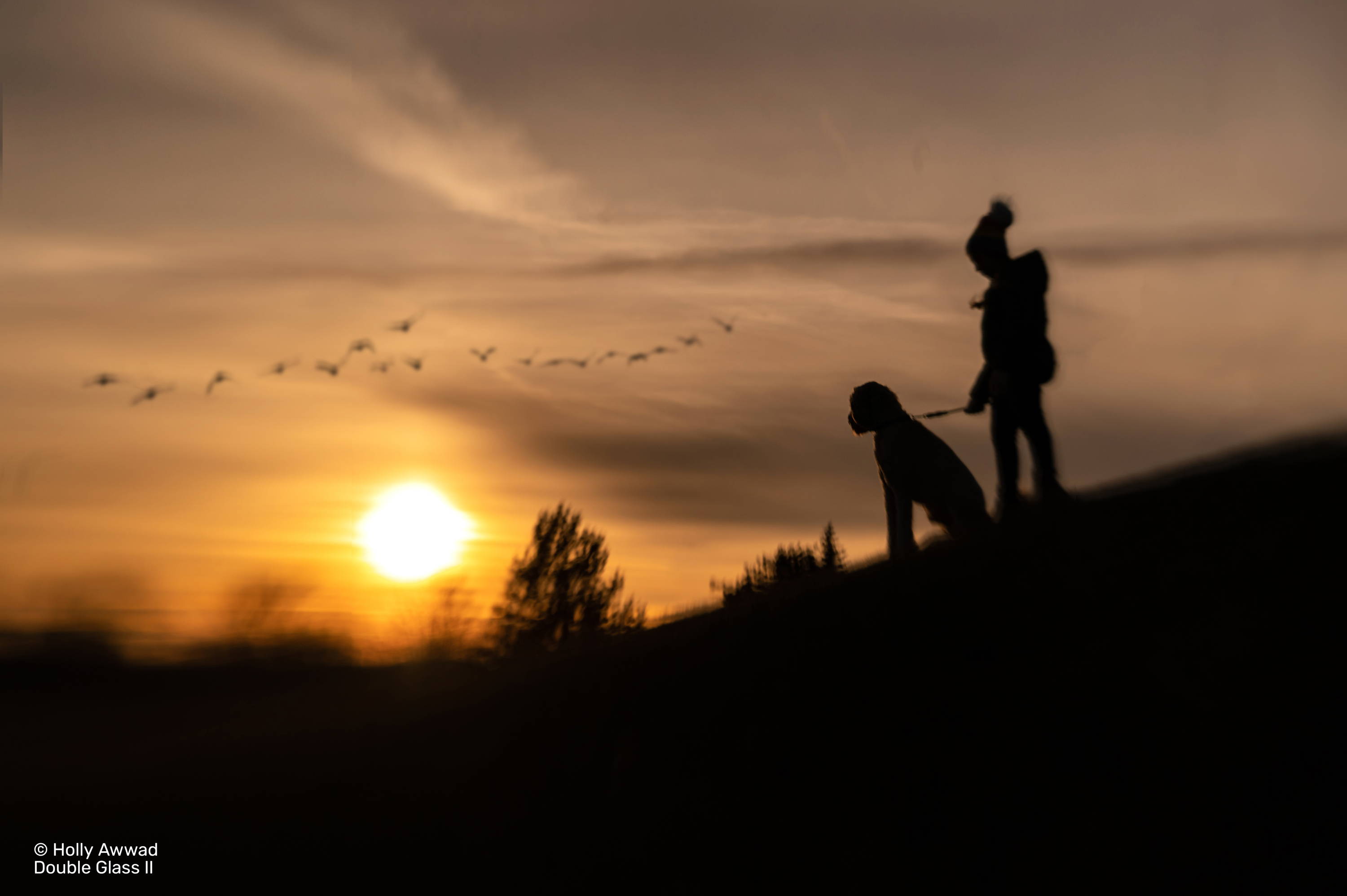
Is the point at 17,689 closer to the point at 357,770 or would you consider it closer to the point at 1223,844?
the point at 357,770

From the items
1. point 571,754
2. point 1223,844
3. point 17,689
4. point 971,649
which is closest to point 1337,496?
point 971,649

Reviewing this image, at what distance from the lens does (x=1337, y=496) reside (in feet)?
21.4

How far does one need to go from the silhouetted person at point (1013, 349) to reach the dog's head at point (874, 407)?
0.94 meters

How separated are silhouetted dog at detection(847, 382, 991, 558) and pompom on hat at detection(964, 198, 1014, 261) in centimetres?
168

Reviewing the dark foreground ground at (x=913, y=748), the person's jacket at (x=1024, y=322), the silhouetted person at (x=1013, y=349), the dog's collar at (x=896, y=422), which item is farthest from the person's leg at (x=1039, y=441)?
the dog's collar at (x=896, y=422)

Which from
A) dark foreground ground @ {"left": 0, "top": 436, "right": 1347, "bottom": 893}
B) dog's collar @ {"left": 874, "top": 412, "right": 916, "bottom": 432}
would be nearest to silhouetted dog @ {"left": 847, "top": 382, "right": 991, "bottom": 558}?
dog's collar @ {"left": 874, "top": 412, "right": 916, "bottom": 432}

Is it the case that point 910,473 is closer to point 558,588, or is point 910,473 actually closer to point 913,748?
point 913,748

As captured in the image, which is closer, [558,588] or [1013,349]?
[1013,349]

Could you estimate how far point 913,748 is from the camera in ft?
18.2

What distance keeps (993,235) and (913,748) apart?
5.11 m

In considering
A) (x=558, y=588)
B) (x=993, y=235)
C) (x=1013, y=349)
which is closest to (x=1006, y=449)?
A: (x=1013, y=349)

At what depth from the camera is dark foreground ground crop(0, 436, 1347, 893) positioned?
4441 millimetres

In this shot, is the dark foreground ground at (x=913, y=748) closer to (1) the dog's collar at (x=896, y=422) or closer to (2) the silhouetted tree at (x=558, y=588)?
(1) the dog's collar at (x=896, y=422)

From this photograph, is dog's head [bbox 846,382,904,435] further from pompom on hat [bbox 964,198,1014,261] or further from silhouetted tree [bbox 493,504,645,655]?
silhouetted tree [bbox 493,504,645,655]
